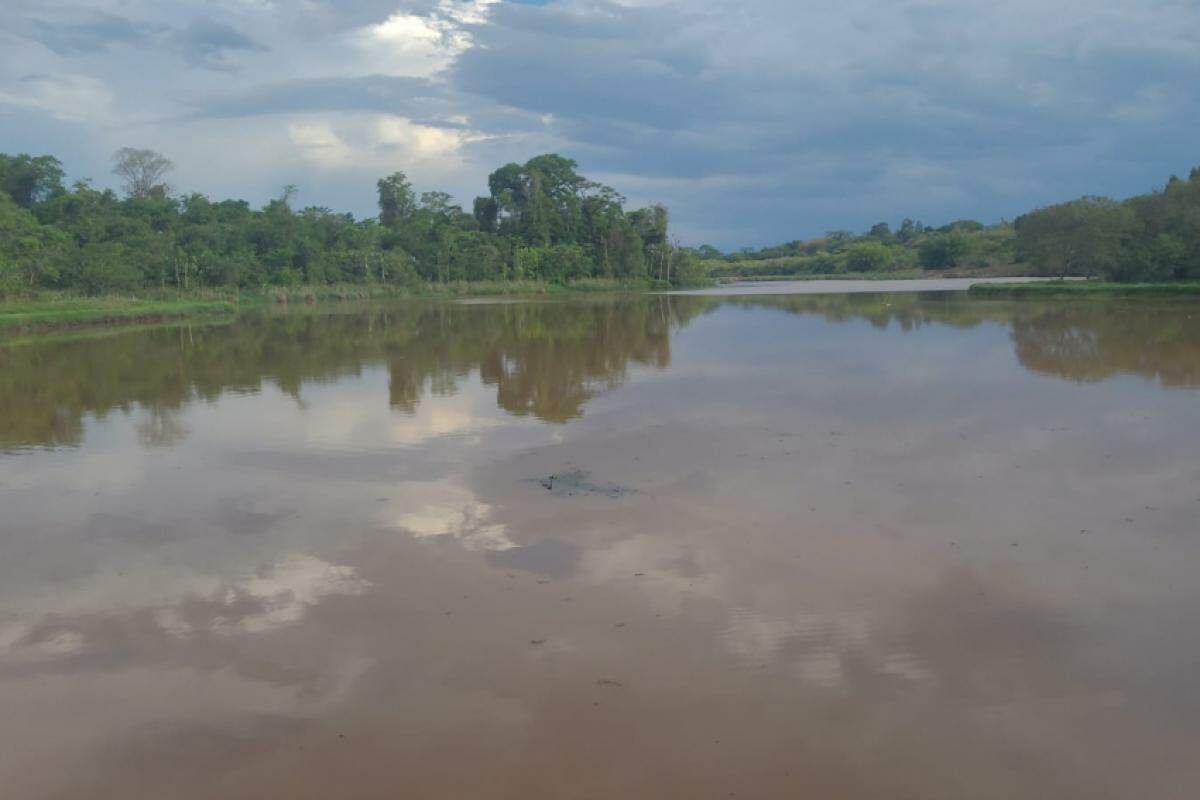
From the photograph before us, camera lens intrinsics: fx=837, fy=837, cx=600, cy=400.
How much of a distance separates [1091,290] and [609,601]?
145 ft

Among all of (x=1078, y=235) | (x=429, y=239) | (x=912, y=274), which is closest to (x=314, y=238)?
(x=429, y=239)

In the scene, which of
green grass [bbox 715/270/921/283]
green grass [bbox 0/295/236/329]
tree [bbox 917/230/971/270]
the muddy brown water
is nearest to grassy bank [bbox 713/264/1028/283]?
green grass [bbox 715/270/921/283]

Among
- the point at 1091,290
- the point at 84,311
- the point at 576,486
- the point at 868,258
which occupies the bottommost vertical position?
the point at 576,486

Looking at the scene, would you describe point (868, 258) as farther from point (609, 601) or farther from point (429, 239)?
point (609, 601)

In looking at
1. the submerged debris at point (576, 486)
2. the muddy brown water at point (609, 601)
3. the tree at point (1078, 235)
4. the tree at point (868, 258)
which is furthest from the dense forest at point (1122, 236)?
the tree at point (868, 258)

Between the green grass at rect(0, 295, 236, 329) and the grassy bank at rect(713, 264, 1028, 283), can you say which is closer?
the green grass at rect(0, 295, 236, 329)

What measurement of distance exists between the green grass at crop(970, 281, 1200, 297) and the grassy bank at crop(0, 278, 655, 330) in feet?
109

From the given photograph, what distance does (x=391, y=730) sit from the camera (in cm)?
401

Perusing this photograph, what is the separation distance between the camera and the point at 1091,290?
41.6m

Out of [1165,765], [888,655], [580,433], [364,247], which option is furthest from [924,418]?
[364,247]

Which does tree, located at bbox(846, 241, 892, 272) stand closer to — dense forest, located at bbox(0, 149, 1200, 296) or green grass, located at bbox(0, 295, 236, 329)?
dense forest, located at bbox(0, 149, 1200, 296)

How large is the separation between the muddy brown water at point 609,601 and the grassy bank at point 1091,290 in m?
32.3

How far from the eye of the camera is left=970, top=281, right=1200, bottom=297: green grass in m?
38.5

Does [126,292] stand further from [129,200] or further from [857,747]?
[857,747]
